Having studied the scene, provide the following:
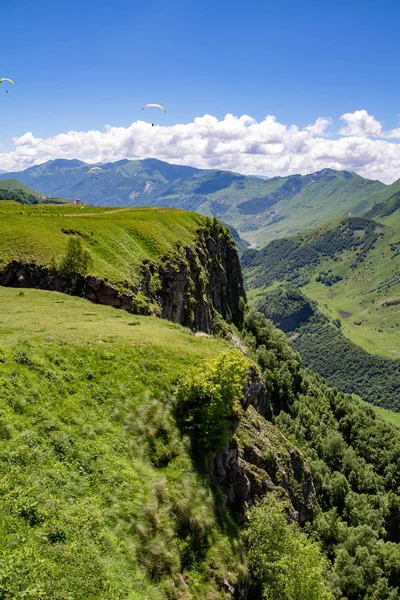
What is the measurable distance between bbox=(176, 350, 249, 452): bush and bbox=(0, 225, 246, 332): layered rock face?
3756cm

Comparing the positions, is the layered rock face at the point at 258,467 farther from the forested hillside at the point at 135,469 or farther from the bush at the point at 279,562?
the bush at the point at 279,562

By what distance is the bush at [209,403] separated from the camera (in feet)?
121

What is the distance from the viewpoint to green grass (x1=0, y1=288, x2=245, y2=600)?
2098 centimetres

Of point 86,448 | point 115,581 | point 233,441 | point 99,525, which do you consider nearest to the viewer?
point 115,581

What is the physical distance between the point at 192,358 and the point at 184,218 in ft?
346

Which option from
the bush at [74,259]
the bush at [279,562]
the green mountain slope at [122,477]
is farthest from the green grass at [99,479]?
the bush at [74,259]

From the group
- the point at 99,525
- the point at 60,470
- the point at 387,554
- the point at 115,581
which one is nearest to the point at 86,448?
the point at 60,470

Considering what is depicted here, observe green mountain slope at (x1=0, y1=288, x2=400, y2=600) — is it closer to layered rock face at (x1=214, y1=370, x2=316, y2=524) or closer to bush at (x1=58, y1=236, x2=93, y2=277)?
layered rock face at (x1=214, y1=370, x2=316, y2=524)

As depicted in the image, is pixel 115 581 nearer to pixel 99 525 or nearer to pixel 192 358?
pixel 99 525

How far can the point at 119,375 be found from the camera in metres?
37.3

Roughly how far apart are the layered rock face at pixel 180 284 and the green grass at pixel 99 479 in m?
28.9

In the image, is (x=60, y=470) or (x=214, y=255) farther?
(x=214, y=255)

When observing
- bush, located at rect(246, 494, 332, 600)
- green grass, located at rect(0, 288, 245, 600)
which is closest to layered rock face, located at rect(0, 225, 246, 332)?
green grass, located at rect(0, 288, 245, 600)

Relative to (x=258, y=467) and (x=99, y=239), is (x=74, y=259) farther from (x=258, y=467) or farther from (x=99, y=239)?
(x=258, y=467)
